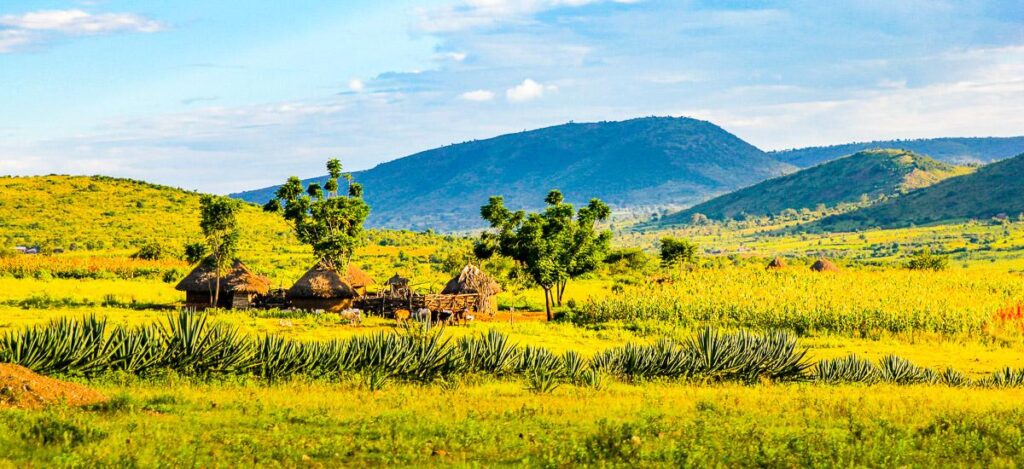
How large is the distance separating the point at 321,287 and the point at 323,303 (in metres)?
0.79

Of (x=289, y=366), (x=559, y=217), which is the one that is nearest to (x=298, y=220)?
(x=559, y=217)

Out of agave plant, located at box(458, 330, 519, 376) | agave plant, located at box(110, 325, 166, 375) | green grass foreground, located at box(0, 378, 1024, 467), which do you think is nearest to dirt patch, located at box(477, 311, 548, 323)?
agave plant, located at box(458, 330, 519, 376)

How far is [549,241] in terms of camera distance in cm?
4694

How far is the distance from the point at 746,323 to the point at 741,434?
25177mm

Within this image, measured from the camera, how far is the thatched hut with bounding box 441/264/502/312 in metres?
46.3

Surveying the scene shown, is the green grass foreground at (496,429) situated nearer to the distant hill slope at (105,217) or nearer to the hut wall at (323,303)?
the hut wall at (323,303)

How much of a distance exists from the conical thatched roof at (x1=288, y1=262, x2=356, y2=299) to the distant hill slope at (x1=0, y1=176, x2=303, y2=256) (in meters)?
43.3

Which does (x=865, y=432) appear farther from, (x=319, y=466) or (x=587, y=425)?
(x=319, y=466)

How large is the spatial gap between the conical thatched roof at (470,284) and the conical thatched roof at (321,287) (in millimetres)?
4894

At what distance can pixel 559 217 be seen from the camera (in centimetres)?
4856

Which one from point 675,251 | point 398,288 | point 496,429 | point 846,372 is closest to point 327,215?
point 398,288

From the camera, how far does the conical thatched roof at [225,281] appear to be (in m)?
46.6

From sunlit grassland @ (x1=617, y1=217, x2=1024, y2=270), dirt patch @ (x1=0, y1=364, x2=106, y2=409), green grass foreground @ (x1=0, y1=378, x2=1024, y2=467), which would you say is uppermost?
sunlit grassland @ (x1=617, y1=217, x2=1024, y2=270)

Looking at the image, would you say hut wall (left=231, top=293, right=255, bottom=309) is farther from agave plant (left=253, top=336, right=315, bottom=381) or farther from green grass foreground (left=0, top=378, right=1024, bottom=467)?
green grass foreground (left=0, top=378, right=1024, bottom=467)
